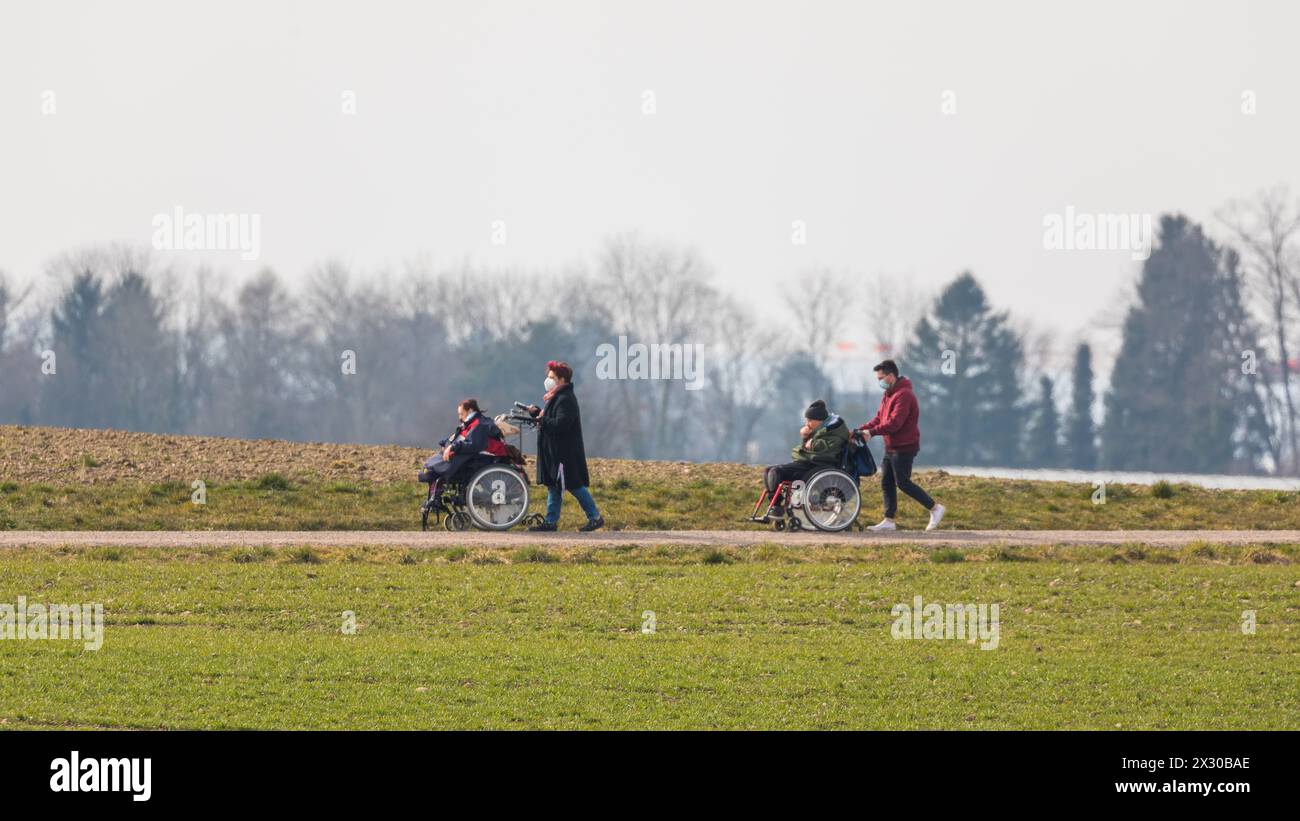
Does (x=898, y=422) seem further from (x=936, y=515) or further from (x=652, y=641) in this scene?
(x=652, y=641)

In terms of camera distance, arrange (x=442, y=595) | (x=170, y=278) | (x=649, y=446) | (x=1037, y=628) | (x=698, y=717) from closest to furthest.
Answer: (x=698, y=717) < (x=1037, y=628) < (x=442, y=595) < (x=649, y=446) < (x=170, y=278)

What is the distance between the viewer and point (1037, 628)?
49.8ft

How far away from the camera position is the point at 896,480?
843 inches

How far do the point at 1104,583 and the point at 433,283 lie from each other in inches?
3296

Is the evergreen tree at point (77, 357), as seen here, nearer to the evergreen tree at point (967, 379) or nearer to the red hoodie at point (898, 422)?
the evergreen tree at point (967, 379)

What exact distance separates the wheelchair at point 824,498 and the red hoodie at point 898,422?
11.6 inches

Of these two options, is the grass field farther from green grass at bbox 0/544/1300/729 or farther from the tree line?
the tree line

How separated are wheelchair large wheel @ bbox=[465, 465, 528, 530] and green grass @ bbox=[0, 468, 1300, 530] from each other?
88cm

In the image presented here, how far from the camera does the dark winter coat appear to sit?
68.6 ft

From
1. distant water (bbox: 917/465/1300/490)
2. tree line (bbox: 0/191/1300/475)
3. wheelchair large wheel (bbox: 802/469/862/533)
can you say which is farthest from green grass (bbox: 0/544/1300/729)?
tree line (bbox: 0/191/1300/475)

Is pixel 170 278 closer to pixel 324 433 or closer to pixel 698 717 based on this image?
pixel 324 433

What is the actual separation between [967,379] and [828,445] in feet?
221

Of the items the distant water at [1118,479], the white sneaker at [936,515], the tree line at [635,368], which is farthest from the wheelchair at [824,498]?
the tree line at [635,368]

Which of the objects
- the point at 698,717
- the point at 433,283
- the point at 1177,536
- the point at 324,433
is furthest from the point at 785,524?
the point at 433,283
